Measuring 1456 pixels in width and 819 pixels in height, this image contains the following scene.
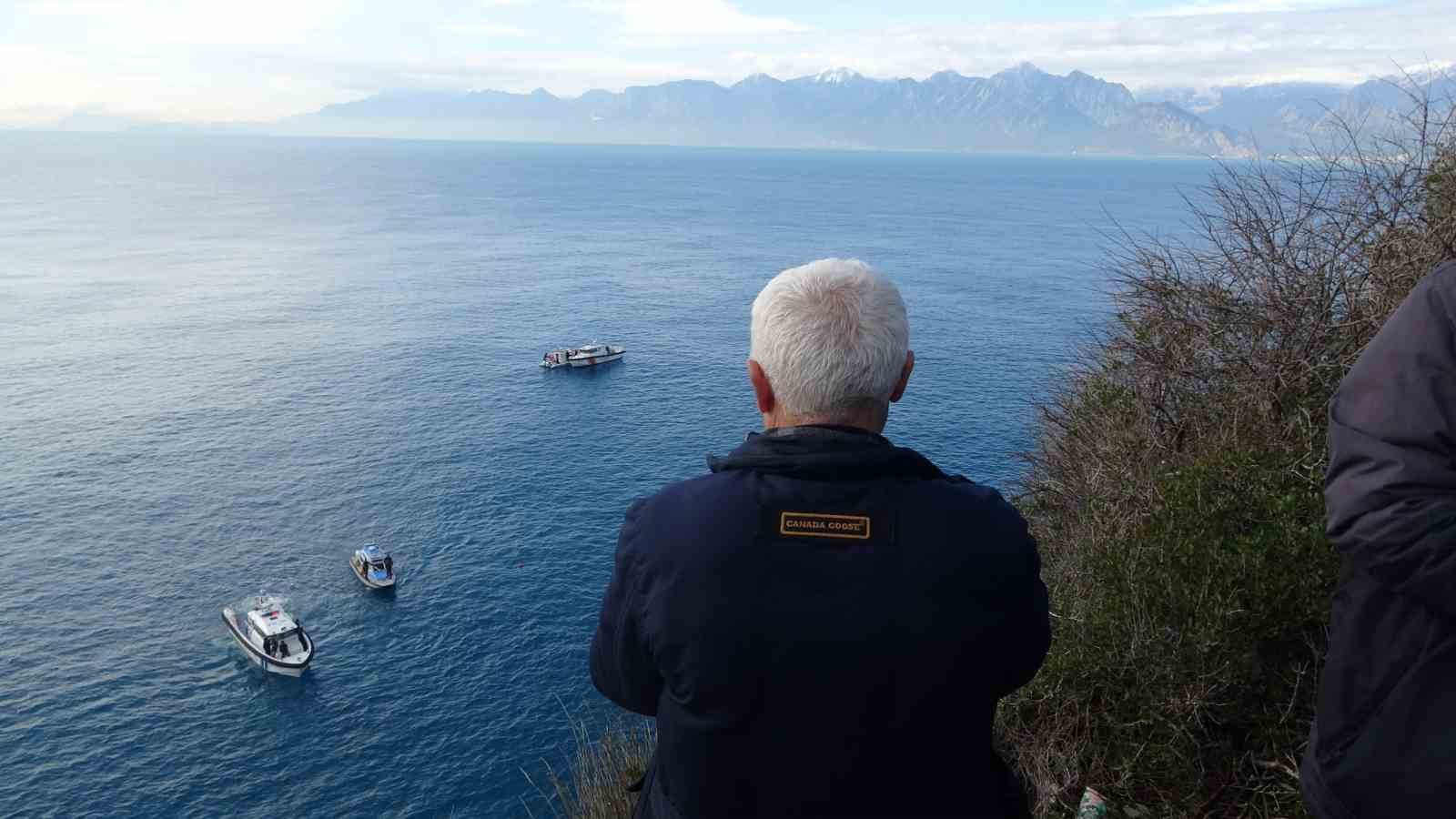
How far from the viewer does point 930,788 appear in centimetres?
265

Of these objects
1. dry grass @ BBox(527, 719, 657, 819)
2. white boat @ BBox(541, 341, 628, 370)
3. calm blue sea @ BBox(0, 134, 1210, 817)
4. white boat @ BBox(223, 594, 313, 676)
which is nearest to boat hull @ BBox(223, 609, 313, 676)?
white boat @ BBox(223, 594, 313, 676)

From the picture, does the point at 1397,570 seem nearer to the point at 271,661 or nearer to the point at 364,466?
the point at 271,661

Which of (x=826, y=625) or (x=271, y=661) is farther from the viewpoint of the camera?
(x=271, y=661)

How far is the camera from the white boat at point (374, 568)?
1641 inches

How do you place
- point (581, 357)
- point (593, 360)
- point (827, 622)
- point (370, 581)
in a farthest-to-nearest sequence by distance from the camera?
point (593, 360) → point (581, 357) → point (370, 581) → point (827, 622)

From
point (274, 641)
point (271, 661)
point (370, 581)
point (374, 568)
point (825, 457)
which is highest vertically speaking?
point (825, 457)

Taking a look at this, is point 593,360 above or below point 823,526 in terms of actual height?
below

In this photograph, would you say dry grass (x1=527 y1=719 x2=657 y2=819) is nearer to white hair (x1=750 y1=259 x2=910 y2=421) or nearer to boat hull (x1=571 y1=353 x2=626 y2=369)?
white hair (x1=750 y1=259 x2=910 y2=421)

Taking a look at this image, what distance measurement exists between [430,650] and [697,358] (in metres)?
36.6

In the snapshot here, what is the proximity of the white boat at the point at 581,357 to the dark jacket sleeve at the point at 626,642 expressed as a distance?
219 ft

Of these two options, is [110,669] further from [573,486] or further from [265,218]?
[265,218]

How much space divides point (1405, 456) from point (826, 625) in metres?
2.16

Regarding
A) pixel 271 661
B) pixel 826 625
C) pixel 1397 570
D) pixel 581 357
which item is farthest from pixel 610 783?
pixel 581 357

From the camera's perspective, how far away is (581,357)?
6906cm
